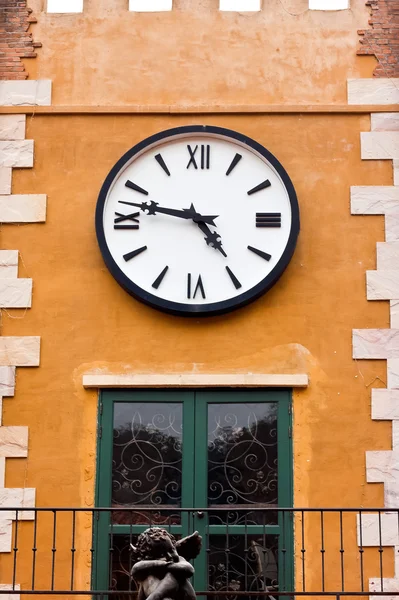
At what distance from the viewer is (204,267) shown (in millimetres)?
11586

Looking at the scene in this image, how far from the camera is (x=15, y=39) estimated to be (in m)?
12.2

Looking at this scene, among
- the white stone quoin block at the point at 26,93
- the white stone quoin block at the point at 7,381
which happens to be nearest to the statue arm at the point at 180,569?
the white stone quoin block at the point at 7,381

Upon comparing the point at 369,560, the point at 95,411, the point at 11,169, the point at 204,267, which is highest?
the point at 11,169

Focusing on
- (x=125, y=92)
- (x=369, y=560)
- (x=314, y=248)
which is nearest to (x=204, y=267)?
(x=314, y=248)

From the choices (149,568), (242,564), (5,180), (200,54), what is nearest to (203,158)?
(200,54)

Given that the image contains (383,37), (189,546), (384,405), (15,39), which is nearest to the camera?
(189,546)

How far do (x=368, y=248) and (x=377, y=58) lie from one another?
167 cm

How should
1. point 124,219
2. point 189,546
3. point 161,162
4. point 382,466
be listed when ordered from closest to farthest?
point 189,546 < point 382,466 < point 124,219 < point 161,162

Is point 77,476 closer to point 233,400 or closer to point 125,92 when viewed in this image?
point 233,400

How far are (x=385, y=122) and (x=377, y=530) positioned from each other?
3.36m

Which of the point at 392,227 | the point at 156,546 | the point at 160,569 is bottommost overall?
the point at 160,569

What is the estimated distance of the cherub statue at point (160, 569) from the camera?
914cm

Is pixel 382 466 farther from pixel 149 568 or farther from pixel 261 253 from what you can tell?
pixel 149 568

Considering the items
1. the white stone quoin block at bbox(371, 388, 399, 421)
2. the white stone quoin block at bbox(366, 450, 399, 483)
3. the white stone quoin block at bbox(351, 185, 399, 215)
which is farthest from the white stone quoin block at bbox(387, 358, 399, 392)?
the white stone quoin block at bbox(351, 185, 399, 215)
